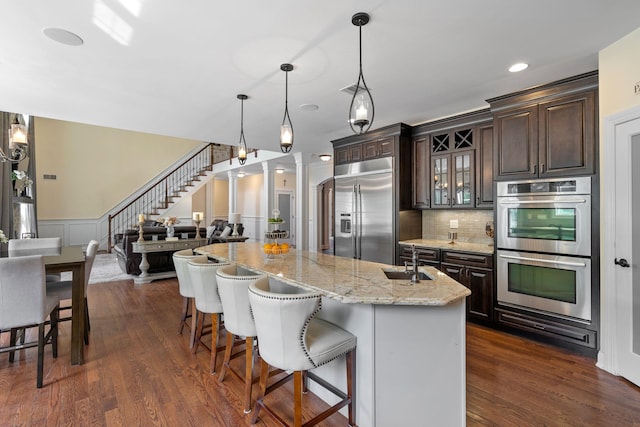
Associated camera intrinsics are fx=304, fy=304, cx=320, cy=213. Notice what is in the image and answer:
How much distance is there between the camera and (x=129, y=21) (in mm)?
2131

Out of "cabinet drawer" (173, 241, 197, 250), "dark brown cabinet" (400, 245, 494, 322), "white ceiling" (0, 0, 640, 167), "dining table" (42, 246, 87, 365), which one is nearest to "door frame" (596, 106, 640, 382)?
"white ceiling" (0, 0, 640, 167)

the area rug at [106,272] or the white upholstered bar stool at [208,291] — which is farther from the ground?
the white upholstered bar stool at [208,291]

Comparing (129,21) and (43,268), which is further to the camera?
(43,268)

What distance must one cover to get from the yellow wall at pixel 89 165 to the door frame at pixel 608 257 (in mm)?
11473

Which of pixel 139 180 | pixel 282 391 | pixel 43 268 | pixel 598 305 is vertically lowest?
pixel 282 391

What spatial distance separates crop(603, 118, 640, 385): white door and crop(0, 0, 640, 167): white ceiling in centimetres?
84

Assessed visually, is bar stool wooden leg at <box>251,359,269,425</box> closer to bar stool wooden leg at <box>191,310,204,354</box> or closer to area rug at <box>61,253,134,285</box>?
bar stool wooden leg at <box>191,310,204,354</box>

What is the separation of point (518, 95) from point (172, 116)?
14.1 feet

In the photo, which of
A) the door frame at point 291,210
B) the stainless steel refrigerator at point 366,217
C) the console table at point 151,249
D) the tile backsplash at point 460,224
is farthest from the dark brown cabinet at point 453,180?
the door frame at point 291,210

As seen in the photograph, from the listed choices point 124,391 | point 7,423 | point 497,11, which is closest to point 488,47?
point 497,11

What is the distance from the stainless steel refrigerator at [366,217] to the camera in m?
4.48

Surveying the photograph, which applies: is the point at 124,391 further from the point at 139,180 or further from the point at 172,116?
the point at 139,180

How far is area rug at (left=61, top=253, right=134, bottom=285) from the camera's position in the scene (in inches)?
226

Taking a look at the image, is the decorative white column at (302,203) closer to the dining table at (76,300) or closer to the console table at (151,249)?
the console table at (151,249)
